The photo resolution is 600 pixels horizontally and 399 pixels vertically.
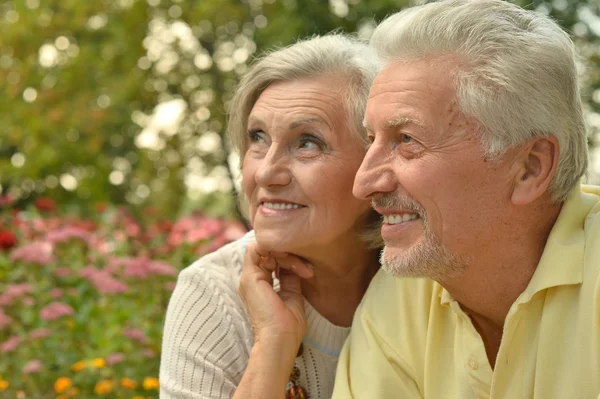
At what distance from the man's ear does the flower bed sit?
6.79ft

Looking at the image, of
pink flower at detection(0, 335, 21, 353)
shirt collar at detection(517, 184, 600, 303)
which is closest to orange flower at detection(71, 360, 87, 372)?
pink flower at detection(0, 335, 21, 353)

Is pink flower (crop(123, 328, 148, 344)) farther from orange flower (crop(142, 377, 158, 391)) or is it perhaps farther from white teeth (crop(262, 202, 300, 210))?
white teeth (crop(262, 202, 300, 210))

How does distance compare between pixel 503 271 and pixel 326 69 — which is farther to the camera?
pixel 326 69

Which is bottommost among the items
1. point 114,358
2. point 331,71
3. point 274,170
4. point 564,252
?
point 114,358

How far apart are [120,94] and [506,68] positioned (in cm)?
732

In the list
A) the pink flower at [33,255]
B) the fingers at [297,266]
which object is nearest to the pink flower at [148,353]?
the pink flower at [33,255]

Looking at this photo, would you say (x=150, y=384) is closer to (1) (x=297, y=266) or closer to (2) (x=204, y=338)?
(2) (x=204, y=338)

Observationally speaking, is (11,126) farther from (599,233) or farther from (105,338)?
(599,233)

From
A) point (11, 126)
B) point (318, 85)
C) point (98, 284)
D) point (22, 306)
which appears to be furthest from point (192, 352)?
point (11, 126)

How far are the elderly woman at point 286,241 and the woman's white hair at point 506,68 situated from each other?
0.50 meters

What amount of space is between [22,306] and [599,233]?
10.7 feet

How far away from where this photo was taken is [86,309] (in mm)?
4484

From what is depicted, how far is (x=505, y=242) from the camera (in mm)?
2422

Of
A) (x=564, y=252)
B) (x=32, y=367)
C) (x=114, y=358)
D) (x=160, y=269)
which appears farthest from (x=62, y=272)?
(x=564, y=252)
